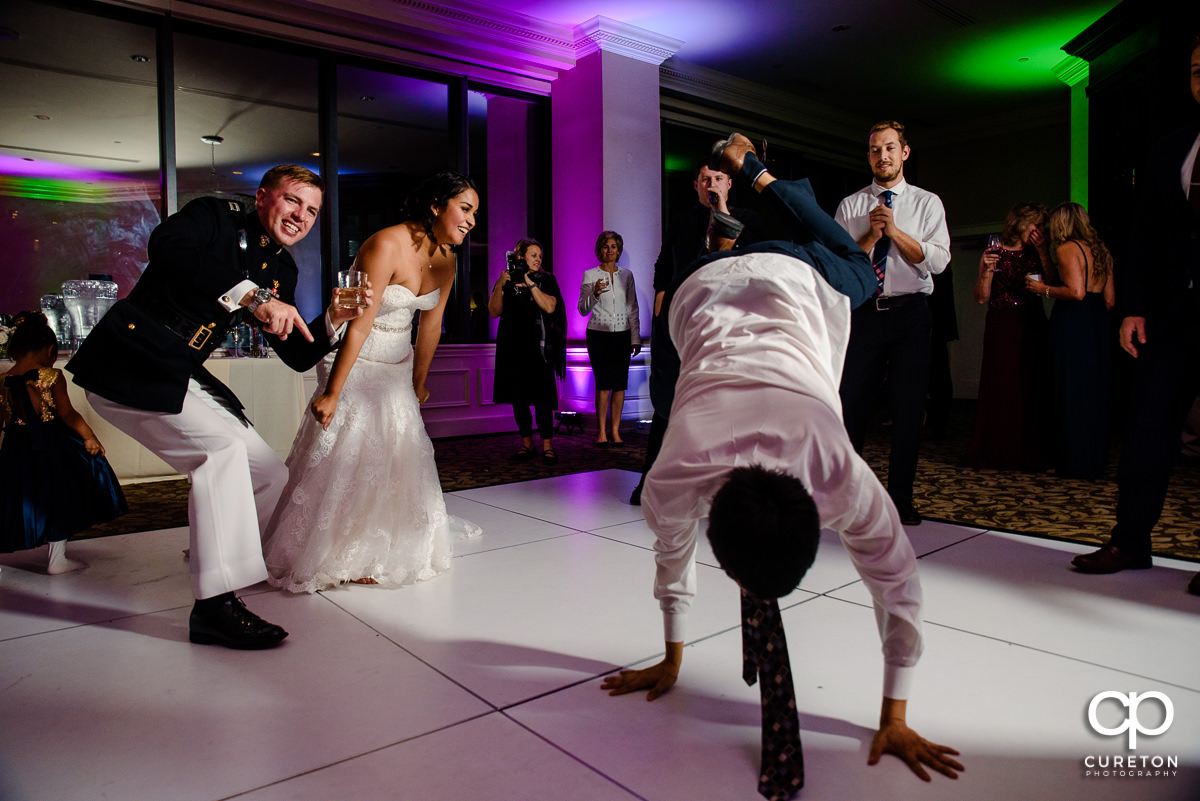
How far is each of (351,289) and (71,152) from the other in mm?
7989

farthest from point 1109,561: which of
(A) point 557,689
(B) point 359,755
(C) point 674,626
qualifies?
(B) point 359,755

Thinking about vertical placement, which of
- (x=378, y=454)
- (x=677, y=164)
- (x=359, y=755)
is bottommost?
(x=359, y=755)

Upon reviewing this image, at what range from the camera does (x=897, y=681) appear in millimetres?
1393

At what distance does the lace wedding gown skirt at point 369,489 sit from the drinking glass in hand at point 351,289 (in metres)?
0.53

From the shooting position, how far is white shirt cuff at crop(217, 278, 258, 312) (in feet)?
6.67

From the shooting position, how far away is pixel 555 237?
7.50 meters

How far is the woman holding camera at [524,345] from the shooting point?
5414 millimetres

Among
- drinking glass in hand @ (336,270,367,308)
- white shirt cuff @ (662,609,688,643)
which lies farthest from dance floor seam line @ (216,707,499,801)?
drinking glass in hand @ (336,270,367,308)

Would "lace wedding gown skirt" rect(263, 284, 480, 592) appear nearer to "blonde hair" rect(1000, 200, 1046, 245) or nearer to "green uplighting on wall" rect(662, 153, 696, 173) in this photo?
"blonde hair" rect(1000, 200, 1046, 245)

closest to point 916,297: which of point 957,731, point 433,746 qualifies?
point 957,731

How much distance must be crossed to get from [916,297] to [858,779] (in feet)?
7.87

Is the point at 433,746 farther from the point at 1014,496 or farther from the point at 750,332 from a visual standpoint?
the point at 1014,496

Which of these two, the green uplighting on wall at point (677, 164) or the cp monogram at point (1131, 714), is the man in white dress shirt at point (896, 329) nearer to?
the cp monogram at point (1131, 714)

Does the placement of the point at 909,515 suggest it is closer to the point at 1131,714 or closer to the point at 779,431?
the point at 1131,714
